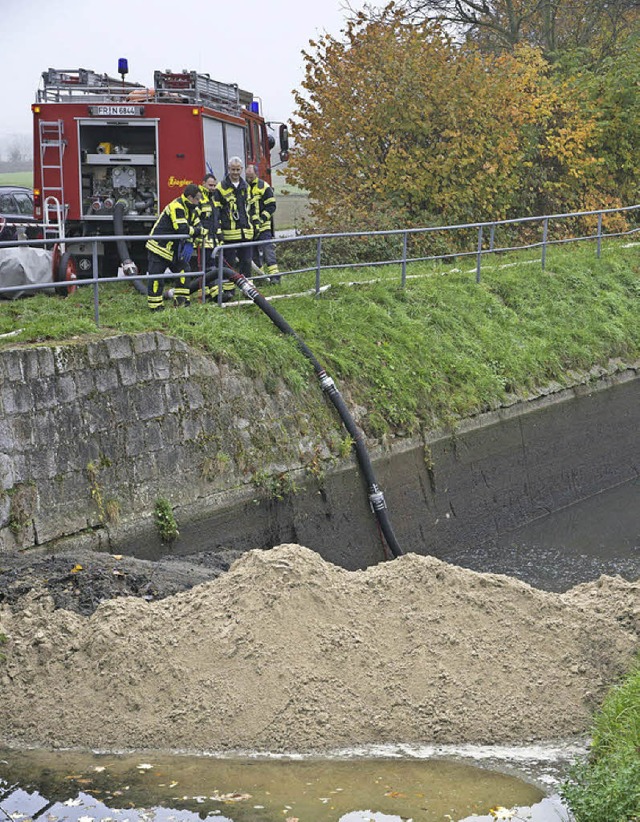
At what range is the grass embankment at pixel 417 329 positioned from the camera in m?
13.1

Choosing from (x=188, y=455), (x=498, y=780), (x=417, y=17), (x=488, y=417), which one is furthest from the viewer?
(x=417, y=17)

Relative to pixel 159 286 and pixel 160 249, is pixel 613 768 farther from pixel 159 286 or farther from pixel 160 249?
pixel 160 249

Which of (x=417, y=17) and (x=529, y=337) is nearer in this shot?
(x=529, y=337)

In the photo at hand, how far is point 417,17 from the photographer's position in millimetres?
29266

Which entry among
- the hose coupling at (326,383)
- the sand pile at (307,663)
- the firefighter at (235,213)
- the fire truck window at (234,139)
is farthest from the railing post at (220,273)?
the fire truck window at (234,139)

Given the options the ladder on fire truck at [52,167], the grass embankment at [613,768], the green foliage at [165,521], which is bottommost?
the grass embankment at [613,768]

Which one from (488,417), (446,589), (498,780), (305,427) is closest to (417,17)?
(488,417)

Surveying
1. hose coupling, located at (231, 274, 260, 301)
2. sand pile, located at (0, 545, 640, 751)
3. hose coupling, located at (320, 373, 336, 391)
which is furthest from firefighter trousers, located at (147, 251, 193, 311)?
sand pile, located at (0, 545, 640, 751)

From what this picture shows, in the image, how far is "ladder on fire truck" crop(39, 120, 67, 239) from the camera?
1814 cm

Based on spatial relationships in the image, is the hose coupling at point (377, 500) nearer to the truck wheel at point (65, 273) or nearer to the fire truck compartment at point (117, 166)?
the truck wheel at point (65, 273)

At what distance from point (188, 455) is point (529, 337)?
298 inches

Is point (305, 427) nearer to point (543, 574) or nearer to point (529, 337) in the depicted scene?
point (543, 574)

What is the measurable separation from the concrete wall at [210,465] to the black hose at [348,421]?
13cm

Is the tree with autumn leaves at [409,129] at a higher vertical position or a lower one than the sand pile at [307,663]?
higher
